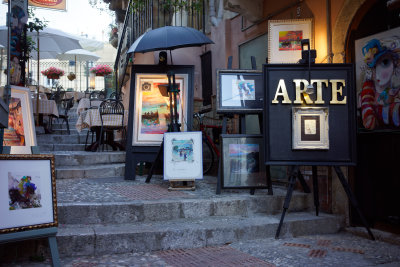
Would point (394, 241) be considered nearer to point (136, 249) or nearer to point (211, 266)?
point (211, 266)

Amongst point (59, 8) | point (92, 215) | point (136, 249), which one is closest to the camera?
point (136, 249)

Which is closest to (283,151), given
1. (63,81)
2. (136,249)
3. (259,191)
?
(259,191)

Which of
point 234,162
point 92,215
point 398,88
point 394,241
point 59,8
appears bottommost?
point 394,241

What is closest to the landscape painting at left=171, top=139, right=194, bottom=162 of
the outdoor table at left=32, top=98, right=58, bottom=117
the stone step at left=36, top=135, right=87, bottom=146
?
the stone step at left=36, top=135, right=87, bottom=146

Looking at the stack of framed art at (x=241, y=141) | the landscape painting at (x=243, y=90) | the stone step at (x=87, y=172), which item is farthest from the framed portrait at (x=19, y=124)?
the landscape painting at (x=243, y=90)

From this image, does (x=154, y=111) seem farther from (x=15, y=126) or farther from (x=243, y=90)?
(x=15, y=126)

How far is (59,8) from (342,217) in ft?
45.4

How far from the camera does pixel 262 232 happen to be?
4164 millimetres

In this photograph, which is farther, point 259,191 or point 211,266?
point 259,191

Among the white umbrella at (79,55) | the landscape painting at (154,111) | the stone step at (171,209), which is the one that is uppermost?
the white umbrella at (79,55)

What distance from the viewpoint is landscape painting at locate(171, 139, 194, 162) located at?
5.16 metres

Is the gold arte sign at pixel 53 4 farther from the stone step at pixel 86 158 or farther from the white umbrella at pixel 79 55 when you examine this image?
the stone step at pixel 86 158

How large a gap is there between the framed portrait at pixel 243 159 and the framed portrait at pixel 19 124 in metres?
2.21

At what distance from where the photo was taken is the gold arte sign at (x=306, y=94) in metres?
4.14
